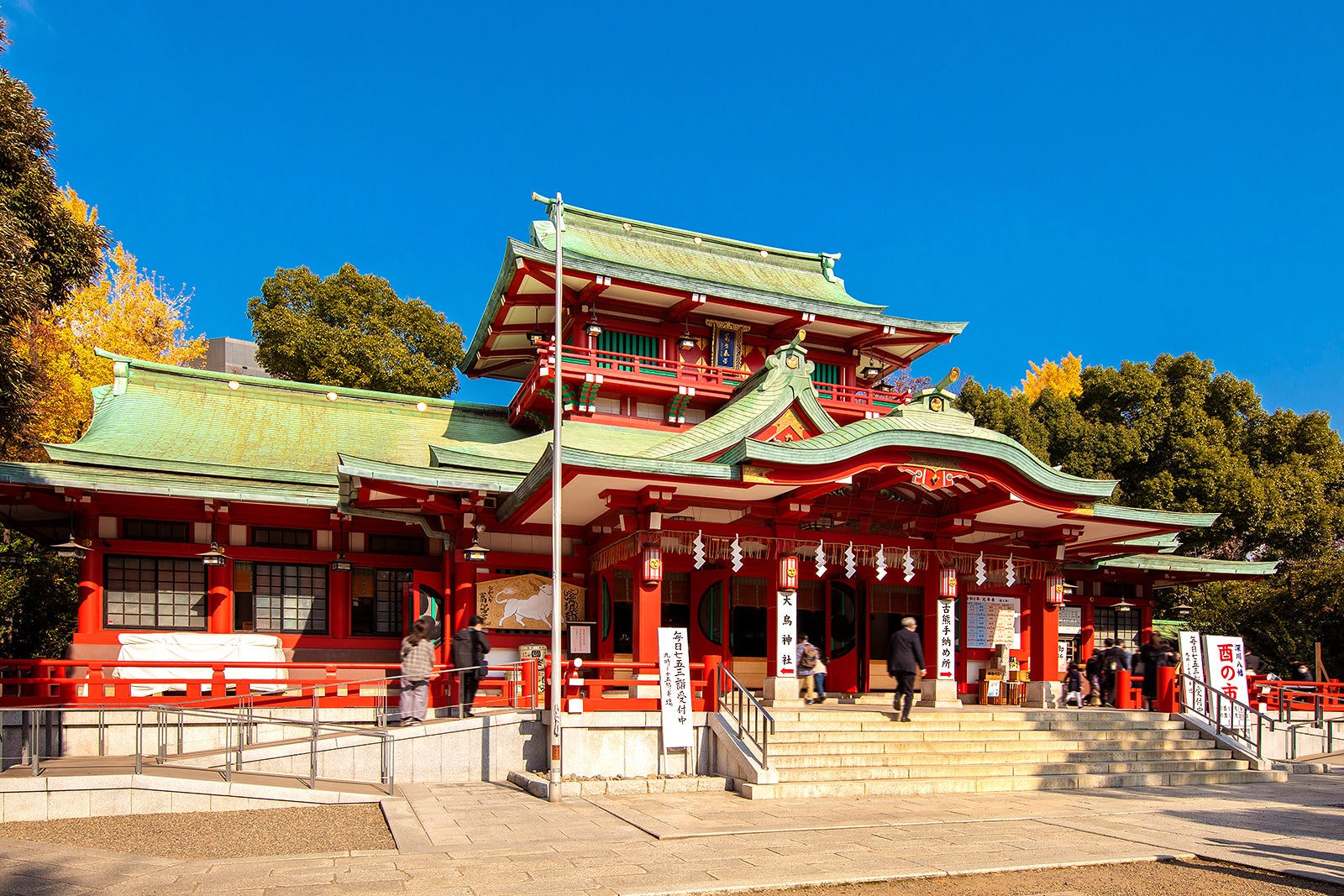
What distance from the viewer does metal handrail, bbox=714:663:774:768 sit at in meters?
14.4

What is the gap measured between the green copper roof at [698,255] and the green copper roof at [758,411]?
6.91 metres

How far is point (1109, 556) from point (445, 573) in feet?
51.2

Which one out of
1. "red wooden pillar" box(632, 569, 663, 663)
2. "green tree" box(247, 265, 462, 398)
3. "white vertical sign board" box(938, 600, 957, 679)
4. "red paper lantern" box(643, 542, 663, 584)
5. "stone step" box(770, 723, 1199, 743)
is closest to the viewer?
"stone step" box(770, 723, 1199, 743)

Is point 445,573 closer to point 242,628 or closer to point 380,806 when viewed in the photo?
→ point 242,628

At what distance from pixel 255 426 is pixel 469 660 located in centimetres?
974

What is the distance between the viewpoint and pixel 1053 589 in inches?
814

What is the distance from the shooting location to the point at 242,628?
784 inches

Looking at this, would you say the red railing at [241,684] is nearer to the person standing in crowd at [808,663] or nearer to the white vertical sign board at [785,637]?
the white vertical sign board at [785,637]

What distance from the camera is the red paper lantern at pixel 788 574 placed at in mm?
17922

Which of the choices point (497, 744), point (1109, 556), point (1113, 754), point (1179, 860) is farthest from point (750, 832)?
point (1109, 556)

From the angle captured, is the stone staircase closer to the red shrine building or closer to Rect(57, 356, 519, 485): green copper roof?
the red shrine building

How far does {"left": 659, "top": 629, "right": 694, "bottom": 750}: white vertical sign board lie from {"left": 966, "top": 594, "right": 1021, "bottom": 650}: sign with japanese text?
29.1 ft

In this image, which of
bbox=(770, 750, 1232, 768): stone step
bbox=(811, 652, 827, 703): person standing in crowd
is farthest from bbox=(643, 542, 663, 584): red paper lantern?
bbox=(770, 750, 1232, 768): stone step

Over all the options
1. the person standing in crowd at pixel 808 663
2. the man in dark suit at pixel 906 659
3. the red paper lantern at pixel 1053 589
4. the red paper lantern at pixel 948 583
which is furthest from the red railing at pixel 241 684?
the red paper lantern at pixel 1053 589
